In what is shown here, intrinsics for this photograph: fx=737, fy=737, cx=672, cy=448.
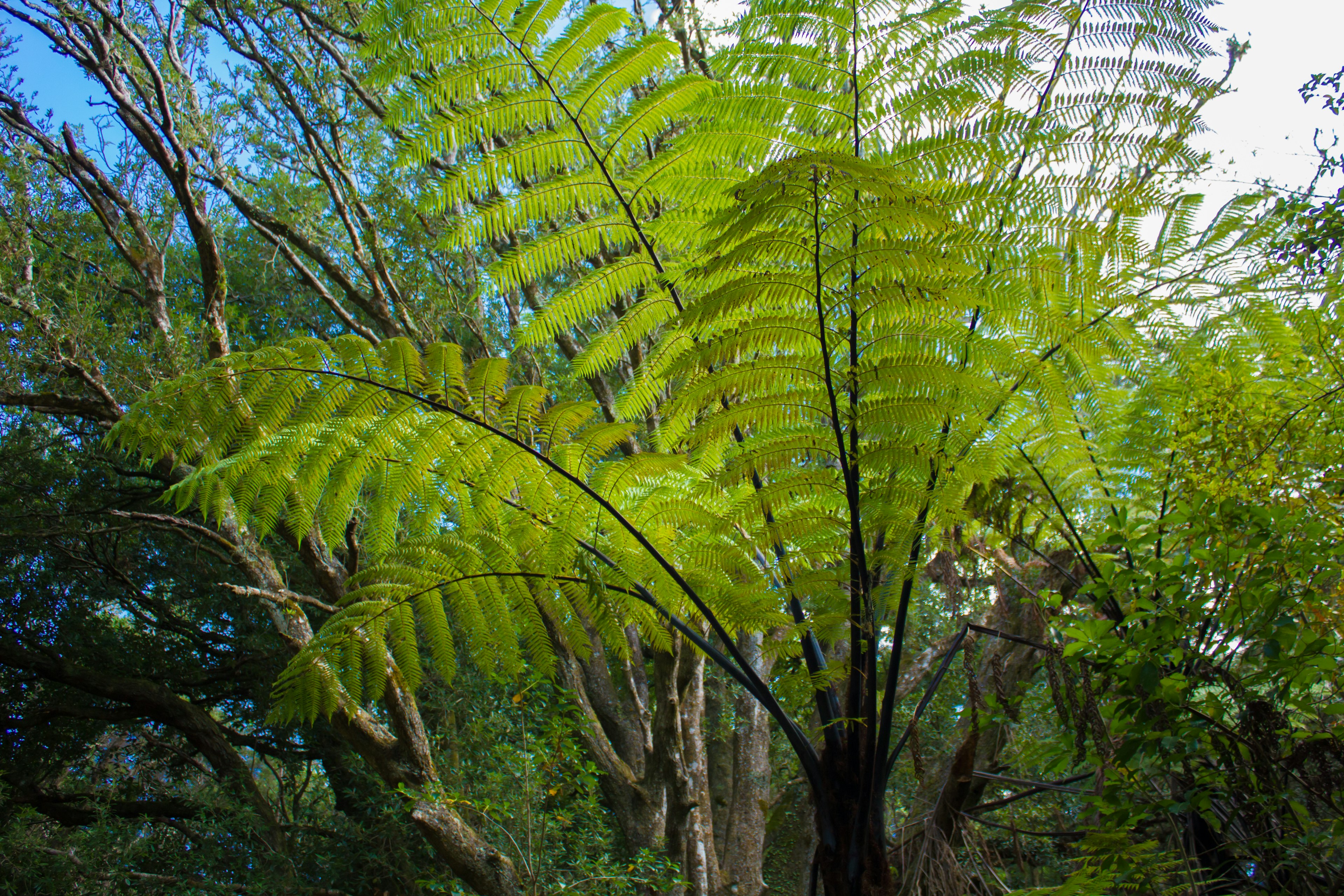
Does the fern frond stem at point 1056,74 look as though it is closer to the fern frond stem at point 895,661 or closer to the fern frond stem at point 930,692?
the fern frond stem at point 895,661

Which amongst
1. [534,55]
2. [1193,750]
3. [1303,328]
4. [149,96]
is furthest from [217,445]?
[149,96]

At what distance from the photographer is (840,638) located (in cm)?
190

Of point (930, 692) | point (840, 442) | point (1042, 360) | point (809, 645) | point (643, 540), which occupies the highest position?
point (1042, 360)

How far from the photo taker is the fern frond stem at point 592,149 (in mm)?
1835

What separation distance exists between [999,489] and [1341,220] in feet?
3.43

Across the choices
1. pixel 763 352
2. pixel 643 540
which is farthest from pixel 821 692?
pixel 763 352

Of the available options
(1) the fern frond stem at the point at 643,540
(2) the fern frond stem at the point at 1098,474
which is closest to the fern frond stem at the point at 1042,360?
(2) the fern frond stem at the point at 1098,474

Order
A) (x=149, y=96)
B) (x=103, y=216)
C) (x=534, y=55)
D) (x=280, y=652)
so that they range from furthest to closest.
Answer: (x=280, y=652)
(x=149, y=96)
(x=103, y=216)
(x=534, y=55)

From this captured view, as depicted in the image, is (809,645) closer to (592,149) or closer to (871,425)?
(871,425)

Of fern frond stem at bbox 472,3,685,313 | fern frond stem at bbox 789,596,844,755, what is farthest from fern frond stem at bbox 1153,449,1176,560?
fern frond stem at bbox 472,3,685,313

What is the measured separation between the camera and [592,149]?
6.33 ft

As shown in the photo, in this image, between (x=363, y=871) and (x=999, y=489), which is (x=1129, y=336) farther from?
(x=363, y=871)

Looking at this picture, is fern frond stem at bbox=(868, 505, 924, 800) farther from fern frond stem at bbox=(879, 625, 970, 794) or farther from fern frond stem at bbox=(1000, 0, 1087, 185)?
fern frond stem at bbox=(1000, 0, 1087, 185)

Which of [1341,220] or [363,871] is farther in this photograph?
[363,871]
